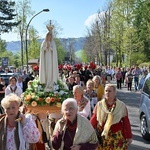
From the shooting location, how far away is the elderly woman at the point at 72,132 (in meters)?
4.43

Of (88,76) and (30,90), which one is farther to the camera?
(88,76)

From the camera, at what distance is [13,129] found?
4.20 m

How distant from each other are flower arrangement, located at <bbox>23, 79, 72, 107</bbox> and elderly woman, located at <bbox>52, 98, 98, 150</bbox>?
3.71 metres

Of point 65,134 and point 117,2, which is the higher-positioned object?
point 117,2

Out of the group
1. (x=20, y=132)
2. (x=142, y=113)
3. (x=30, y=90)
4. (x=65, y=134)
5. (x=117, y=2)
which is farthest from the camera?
(x=117, y=2)

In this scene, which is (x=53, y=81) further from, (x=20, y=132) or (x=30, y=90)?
(x=20, y=132)

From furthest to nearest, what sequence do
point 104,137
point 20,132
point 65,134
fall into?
point 104,137 < point 65,134 < point 20,132

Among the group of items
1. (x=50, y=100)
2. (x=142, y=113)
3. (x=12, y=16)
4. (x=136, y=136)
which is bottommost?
(x=136, y=136)

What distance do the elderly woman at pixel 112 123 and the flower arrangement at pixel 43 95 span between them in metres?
2.80

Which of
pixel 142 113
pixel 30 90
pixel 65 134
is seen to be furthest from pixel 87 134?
pixel 142 113

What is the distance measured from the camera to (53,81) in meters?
9.23

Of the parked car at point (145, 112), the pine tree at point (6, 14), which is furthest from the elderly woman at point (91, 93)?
the pine tree at point (6, 14)

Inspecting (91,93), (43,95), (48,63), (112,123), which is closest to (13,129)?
(112,123)

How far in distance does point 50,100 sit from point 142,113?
10.3ft
